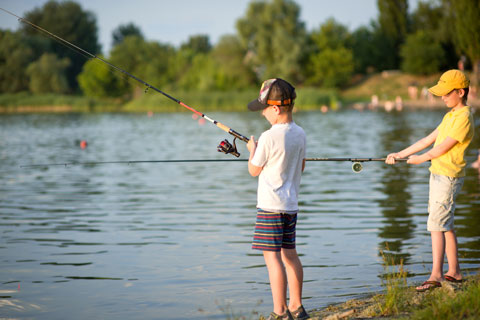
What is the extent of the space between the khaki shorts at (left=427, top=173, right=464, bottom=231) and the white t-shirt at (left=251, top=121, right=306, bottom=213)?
1.21 m

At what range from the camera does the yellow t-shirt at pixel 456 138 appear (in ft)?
16.3

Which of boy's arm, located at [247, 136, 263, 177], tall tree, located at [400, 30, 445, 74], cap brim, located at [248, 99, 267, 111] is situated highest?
tall tree, located at [400, 30, 445, 74]

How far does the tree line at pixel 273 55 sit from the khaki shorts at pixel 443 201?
5769 cm

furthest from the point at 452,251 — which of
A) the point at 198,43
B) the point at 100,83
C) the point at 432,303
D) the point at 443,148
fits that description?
the point at 198,43

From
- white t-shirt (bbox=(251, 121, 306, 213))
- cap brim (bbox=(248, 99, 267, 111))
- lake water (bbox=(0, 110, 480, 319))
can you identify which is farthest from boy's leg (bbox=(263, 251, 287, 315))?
cap brim (bbox=(248, 99, 267, 111))

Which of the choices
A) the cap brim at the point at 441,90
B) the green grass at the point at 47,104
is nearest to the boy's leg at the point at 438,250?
the cap brim at the point at 441,90

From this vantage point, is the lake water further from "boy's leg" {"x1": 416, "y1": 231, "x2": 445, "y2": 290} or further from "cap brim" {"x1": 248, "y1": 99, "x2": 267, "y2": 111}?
"cap brim" {"x1": 248, "y1": 99, "x2": 267, "y2": 111}

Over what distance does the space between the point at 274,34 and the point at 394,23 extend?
47.4ft

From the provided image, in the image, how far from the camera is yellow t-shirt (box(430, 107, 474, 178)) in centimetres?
496

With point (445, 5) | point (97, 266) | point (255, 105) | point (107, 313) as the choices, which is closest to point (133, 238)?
point (97, 266)

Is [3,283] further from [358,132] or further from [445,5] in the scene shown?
[445,5]

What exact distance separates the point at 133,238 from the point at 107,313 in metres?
2.86

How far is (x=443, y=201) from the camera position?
5.02 m

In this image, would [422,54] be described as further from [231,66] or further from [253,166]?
[253,166]
